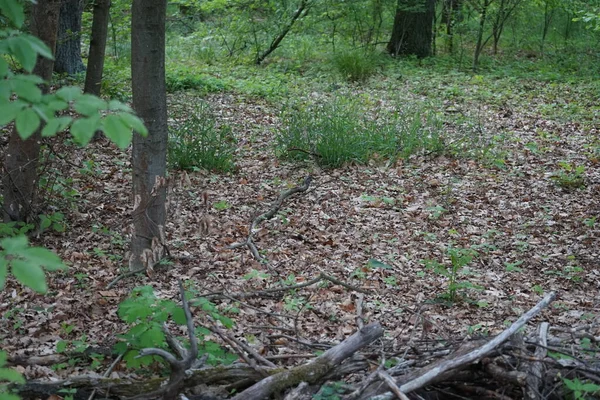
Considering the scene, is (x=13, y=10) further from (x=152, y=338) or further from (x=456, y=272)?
(x=456, y=272)

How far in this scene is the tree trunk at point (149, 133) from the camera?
4496 mm

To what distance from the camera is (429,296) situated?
485cm

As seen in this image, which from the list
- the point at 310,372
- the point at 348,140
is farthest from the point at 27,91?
the point at 348,140

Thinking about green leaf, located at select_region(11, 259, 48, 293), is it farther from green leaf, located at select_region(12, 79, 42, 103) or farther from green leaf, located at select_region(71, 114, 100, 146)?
green leaf, located at select_region(12, 79, 42, 103)

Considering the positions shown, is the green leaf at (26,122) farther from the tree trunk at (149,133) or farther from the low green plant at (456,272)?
the low green plant at (456,272)

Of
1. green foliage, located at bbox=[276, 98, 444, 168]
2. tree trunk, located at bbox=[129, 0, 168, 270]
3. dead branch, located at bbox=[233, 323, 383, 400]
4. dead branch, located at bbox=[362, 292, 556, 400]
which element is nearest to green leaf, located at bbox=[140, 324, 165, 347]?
dead branch, located at bbox=[233, 323, 383, 400]

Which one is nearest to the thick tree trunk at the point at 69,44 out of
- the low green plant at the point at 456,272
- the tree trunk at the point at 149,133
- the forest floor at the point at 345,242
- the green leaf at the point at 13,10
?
the forest floor at the point at 345,242

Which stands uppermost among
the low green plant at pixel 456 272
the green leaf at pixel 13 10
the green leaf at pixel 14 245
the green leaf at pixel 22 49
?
the green leaf at pixel 13 10

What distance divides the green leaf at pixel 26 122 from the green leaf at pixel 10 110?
0.8 inches

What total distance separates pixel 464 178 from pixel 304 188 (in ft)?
6.42

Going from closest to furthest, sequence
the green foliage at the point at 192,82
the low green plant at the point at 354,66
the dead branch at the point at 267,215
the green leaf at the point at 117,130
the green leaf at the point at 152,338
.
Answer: the green leaf at the point at 117,130 < the green leaf at the point at 152,338 < the dead branch at the point at 267,215 < the green foliage at the point at 192,82 < the low green plant at the point at 354,66

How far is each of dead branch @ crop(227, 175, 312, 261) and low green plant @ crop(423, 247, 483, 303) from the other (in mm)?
1473

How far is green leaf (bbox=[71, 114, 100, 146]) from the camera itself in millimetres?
1840

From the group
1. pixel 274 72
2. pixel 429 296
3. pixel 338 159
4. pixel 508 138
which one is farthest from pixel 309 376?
pixel 274 72
